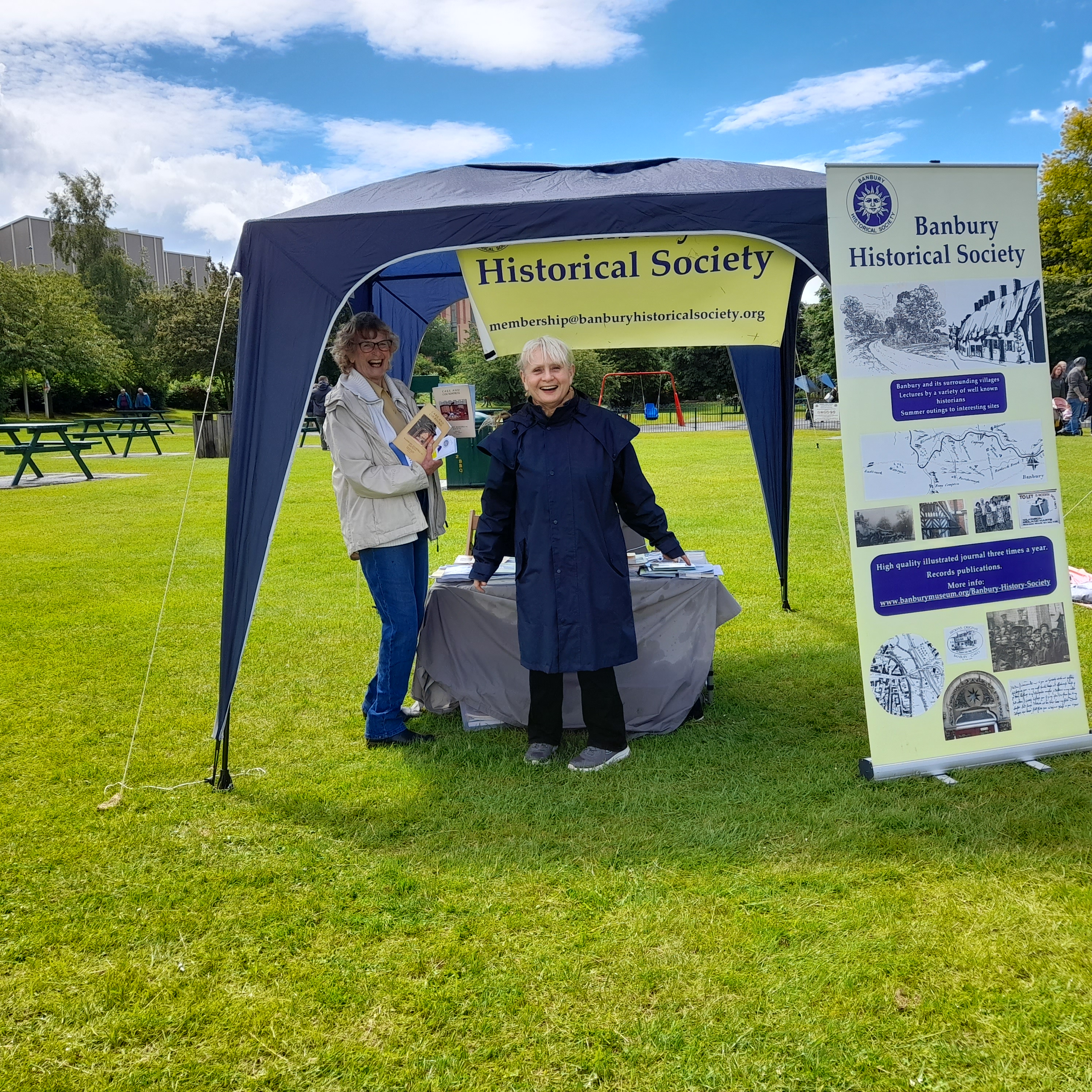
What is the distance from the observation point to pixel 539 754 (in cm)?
427

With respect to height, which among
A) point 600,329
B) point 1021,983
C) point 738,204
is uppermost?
point 738,204

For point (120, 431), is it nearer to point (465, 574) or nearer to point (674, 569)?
point (465, 574)

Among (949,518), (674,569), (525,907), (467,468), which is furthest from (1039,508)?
(467,468)

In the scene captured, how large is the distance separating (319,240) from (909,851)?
321 centimetres

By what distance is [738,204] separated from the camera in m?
3.81

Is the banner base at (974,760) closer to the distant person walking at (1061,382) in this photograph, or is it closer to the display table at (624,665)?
the display table at (624,665)

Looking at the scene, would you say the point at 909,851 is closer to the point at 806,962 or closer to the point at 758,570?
the point at 806,962

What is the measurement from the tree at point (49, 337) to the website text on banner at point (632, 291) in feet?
123

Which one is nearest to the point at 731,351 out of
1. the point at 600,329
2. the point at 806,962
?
the point at 600,329

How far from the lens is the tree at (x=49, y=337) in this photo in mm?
36688

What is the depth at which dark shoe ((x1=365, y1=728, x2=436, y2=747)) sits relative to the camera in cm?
454

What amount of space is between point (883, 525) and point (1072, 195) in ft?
117

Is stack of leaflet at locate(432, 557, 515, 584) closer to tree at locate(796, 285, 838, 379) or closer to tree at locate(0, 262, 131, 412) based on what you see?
tree at locate(796, 285, 838, 379)

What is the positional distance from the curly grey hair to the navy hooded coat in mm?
731
